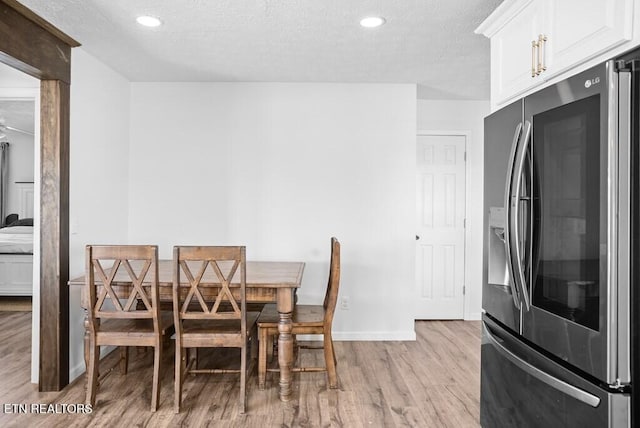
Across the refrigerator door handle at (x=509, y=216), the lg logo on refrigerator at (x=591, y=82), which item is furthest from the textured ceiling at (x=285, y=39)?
the lg logo on refrigerator at (x=591, y=82)

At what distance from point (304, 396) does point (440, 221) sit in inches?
105

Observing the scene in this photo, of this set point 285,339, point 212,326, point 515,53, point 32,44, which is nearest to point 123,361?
point 212,326

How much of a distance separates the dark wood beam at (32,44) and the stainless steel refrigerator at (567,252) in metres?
2.65

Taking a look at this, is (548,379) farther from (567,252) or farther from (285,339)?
(285,339)

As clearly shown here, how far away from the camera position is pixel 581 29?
5.15 ft

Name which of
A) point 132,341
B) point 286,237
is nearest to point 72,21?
point 132,341

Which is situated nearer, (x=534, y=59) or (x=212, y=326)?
(x=534, y=59)

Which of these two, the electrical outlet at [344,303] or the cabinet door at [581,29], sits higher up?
the cabinet door at [581,29]

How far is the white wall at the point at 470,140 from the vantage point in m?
4.80

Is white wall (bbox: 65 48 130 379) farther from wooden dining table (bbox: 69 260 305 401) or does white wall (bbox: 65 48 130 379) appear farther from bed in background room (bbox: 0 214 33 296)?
bed in background room (bbox: 0 214 33 296)

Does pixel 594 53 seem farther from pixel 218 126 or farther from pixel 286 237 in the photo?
pixel 218 126

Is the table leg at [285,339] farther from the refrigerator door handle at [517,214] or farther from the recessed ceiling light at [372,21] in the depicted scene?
the recessed ceiling light at [372,21]

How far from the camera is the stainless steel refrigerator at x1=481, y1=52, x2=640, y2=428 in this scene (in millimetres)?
1352

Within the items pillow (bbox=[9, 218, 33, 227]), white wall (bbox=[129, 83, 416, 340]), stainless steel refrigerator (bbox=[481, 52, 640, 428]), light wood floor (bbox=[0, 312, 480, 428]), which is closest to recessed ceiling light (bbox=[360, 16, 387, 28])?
stainless steel refrigerator (bbox=[481, 52, 640, 428])
